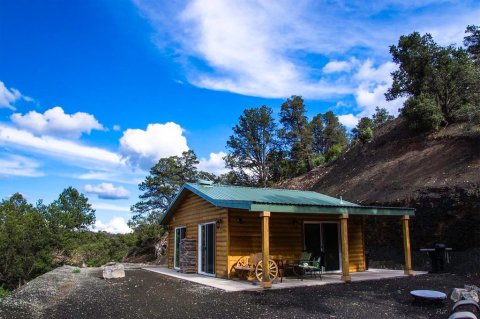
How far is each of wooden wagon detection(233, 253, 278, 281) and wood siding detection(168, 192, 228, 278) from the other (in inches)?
18.9

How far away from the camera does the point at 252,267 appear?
10453mm

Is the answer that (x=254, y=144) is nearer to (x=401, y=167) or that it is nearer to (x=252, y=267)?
(x=401, y=167)

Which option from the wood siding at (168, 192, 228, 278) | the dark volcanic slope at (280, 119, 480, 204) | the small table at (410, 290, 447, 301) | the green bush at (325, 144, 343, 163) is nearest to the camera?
the small table at (410, 290, 447, 301)

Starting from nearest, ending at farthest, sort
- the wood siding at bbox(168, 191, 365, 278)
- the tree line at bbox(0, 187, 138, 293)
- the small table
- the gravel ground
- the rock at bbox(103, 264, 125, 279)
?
the gravel ground, the small table, the wood siding at bbox(168, 191, 365, 278), the rock at bbox(103, 264, 125, 279), the tree line at bbox(0, 187, 138, 293)

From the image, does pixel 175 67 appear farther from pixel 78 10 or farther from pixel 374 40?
pixel 374 40

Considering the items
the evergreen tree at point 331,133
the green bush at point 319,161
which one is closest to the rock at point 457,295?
the green bush at point 319,161

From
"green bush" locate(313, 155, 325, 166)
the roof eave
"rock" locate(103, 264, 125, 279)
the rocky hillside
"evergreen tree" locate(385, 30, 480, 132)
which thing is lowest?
"rock" locate(103, 264, 125, 279)

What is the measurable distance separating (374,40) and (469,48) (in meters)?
11.9

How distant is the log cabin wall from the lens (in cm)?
1113

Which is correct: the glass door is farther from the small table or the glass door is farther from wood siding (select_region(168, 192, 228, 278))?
the small table

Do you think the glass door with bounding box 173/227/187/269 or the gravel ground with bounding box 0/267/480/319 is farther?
the glass door with bounding box 173/227/187/269

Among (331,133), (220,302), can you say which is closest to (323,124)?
(331,133)

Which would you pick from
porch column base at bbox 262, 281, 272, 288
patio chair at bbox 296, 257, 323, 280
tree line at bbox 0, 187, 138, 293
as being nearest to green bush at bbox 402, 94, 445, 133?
patio chair at bbox 296, 257, 323, 280

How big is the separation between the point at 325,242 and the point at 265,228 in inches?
173
